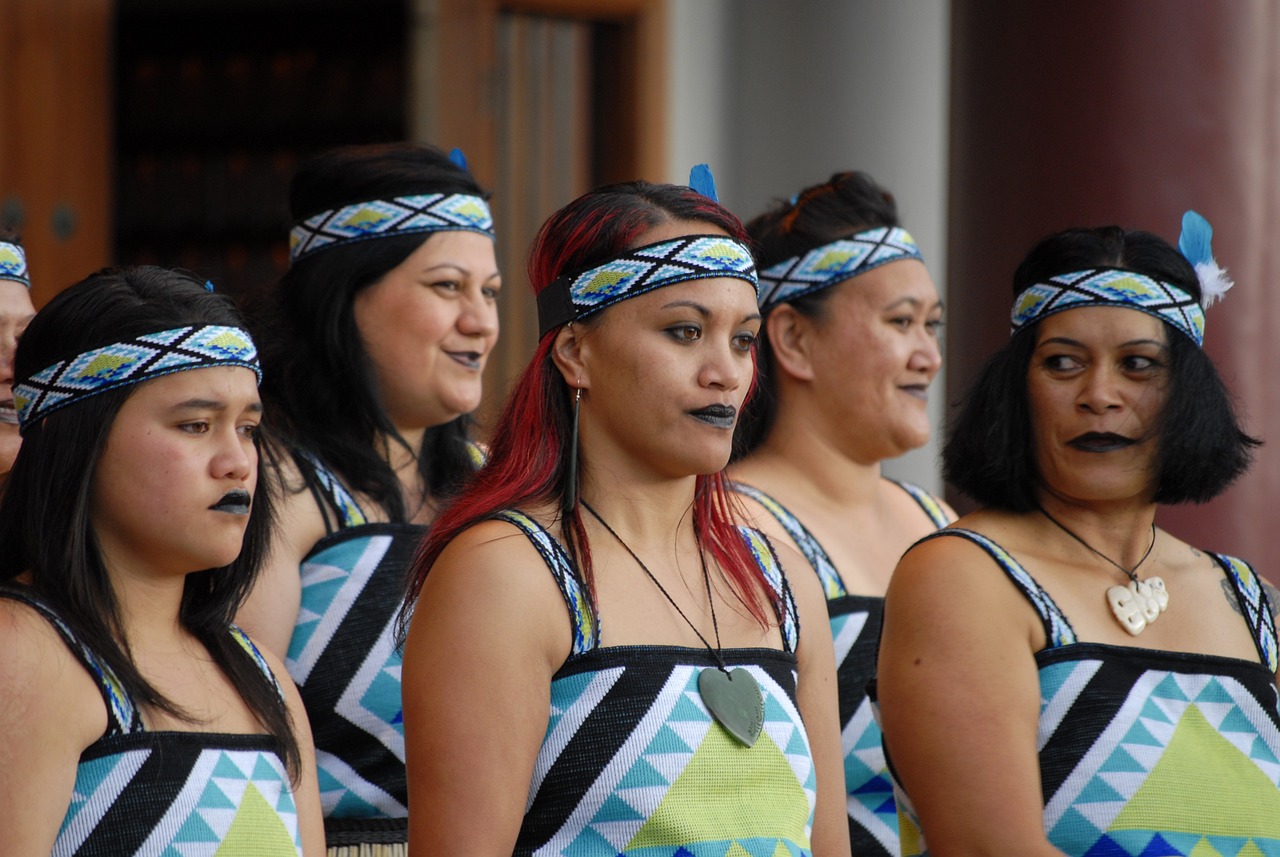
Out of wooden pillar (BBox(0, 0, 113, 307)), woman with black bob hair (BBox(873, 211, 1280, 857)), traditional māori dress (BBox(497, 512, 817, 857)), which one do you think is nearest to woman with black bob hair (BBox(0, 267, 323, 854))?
traditional māori dress (BBox(497, 512, 817, 857))

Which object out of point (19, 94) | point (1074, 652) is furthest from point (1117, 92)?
point (19, 94)

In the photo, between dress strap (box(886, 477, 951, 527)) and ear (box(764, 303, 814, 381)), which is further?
dress strap (box(886, 477, 951, 527))

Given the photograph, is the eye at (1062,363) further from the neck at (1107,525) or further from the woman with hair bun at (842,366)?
the woman with hair bun at (842,366)

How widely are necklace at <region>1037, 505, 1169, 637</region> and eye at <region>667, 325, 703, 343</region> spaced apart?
0.71m

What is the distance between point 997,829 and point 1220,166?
2.42 metres

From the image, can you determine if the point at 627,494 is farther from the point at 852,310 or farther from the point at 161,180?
the point at 161,180

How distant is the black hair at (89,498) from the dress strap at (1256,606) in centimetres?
138

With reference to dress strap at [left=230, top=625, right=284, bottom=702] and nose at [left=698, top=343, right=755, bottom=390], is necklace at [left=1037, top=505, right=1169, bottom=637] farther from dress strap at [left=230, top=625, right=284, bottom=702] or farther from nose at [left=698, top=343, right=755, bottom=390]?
dress strap at [left=230, top=625, right=284, bottom=702]

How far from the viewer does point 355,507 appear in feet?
9.49

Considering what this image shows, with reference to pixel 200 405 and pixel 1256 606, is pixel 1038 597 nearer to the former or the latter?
pixel 1256 606

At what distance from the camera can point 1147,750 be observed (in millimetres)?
2373

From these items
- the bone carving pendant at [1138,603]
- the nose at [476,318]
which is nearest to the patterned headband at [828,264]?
the nose at [476,318]

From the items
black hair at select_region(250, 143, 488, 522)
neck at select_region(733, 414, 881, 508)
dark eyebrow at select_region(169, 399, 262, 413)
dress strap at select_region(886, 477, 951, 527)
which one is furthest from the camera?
dress strap at select_region(886, 477, 951, 527)

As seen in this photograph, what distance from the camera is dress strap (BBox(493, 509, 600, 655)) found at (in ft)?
6.81
